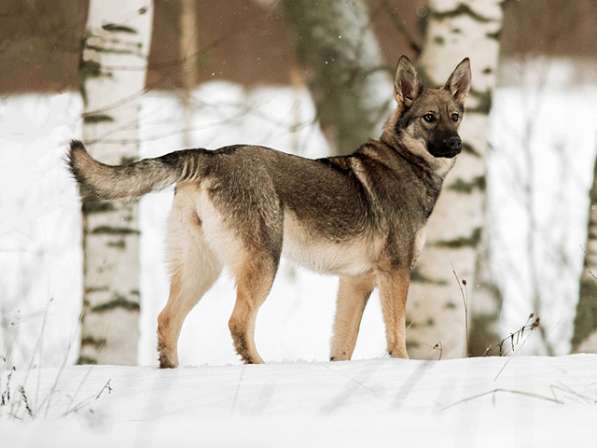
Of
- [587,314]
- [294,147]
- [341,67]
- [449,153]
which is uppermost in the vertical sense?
[341,67]

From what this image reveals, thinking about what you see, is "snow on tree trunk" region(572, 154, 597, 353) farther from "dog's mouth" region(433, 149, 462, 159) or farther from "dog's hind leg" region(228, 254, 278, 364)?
"dog's hind leg" region(228, 254, 278, 364)

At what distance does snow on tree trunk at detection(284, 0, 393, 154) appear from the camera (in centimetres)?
774

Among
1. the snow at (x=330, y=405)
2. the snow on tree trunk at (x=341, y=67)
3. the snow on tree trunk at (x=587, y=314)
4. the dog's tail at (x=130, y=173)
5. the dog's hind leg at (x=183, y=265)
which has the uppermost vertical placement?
the snow on tree trunk at (x=341, y=67)

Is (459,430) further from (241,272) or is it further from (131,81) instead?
(131,81)

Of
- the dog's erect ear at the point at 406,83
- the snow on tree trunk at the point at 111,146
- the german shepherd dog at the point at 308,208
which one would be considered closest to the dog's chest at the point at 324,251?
the german shepherd dog at the point at 308,208

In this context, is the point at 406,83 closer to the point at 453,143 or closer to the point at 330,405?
the point at 453,143

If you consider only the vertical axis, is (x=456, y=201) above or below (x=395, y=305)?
above

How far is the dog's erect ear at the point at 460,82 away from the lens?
5.71m

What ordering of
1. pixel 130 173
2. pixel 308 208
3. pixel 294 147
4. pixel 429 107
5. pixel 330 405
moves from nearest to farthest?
pixel 330 405 → pixel 130 173 → pixel 308 208 → pixel 429 107 → pixel 294 147

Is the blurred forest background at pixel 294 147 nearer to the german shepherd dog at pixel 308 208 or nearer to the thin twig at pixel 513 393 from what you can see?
the german shepherd dog at pixel 308 208

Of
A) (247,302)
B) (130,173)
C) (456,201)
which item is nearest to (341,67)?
(456,201)

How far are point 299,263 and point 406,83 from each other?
4.08 ft

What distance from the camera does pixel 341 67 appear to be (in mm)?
7824

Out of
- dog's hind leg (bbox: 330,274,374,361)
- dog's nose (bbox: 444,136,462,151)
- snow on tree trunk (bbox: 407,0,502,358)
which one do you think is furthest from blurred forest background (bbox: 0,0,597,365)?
dog's nose (bbox: 444,136,462,151)
